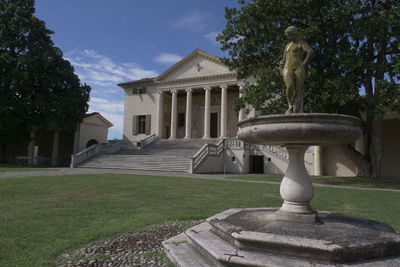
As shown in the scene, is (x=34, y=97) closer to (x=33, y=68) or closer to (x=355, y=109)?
(x=33, y=68)

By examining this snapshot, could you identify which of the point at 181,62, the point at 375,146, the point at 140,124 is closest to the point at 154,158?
the point at 140,124

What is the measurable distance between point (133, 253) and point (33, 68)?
1104 inches

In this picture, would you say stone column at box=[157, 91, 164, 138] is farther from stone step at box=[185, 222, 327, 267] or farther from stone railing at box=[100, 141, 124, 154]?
stone step at box=[185, 222, 327, 267]

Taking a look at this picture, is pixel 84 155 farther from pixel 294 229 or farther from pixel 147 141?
pixel 294 229

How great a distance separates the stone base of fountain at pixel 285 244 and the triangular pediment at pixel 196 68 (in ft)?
86.9

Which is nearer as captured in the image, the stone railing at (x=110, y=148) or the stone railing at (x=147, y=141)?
the stone railing at (x=110, y=148)

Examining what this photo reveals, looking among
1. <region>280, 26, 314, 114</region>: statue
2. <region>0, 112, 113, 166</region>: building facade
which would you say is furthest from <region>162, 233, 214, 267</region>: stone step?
<region>0, 112, 113, 166</region>: building facade

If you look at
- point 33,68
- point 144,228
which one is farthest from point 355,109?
point 33,68

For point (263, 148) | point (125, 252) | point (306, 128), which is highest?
point (263, 148)

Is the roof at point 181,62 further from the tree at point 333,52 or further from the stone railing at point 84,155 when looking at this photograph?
the tree at point 333,52

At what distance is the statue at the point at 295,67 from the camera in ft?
16.0

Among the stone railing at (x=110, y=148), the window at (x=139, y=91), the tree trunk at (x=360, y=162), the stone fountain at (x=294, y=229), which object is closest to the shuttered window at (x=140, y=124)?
the window at (x=139, y=91)

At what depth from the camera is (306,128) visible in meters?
3.96

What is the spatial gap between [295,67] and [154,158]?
20280mm
